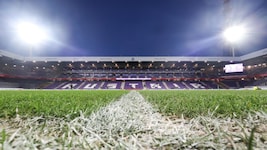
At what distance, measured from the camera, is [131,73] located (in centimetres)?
3822

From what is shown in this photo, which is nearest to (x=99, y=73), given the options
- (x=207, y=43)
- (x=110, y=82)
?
(x=110, y=82)

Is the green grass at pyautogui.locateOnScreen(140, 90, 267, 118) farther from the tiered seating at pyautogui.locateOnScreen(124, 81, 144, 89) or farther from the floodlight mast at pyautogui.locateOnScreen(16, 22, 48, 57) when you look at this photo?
the floodlight mast at pyautogui.locateOnScreen(16, 22, 48, 57)

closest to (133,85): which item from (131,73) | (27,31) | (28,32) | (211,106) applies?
(131,73)

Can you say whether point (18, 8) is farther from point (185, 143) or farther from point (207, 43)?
point (207, 43)

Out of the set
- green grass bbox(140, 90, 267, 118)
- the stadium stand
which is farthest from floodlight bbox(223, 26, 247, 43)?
green grass bbox(140, 90, 267, 118)

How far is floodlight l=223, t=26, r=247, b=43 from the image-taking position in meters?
39.2

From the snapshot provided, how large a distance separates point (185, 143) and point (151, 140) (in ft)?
0.46

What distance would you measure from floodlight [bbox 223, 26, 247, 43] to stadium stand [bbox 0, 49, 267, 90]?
29.8ft

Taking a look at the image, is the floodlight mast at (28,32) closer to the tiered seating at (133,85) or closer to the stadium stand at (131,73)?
the stadium stand at (131,73)

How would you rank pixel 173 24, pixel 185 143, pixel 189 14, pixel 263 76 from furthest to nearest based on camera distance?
pixel 173 24, pixel 189 14, pixel 263 76, pixel 185 143

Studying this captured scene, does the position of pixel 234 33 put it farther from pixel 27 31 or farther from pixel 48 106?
pixel 48 106

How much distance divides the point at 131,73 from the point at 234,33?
81.3 ft

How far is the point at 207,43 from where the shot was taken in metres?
63.4

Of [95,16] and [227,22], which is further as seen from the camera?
[95,16]
